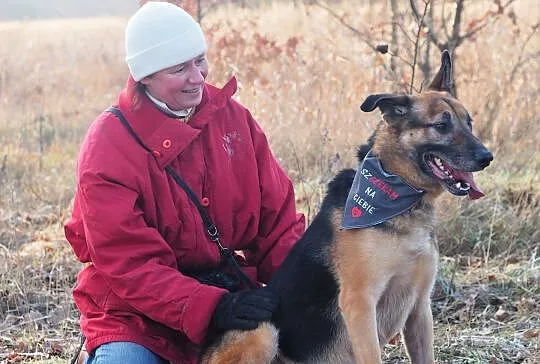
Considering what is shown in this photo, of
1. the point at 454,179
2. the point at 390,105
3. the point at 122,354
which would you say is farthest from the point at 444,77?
the point at 122,354

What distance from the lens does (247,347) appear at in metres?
3.60

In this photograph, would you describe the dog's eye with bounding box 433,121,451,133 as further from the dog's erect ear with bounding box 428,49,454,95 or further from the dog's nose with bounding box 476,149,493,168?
the dog's erect ear with bounding box 428,49,454,95

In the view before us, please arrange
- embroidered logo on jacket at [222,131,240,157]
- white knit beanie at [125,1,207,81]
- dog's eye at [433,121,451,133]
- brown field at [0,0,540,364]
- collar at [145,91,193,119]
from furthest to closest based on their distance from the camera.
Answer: brown field at [0,0,540,364] < embroidered logo on jacket at [222,131,240,157] < collar at [145,91,193,119] < white knit beanie at [125,1,207,81] < dog's eye at [433,121,451,133]

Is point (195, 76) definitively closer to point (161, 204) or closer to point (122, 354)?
point (161, 204)

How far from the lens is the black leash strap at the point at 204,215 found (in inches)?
145

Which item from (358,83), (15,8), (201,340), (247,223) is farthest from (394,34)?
(15,8)

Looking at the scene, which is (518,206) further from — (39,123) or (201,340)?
(39,123)

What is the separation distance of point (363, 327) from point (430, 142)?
828 millimetres

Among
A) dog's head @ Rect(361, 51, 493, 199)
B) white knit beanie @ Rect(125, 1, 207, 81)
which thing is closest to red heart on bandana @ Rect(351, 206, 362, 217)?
dog's head @ Rect(361, 51, 493, 199)

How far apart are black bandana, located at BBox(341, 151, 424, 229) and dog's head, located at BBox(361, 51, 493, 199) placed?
7 cm

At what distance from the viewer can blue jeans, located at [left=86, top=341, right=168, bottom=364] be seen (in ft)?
11.7

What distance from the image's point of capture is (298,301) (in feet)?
11.9

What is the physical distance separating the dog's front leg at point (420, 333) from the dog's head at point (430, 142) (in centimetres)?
53

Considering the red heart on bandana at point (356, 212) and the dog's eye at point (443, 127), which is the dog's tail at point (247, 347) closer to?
the red heart on bandana at point (356, 212)
